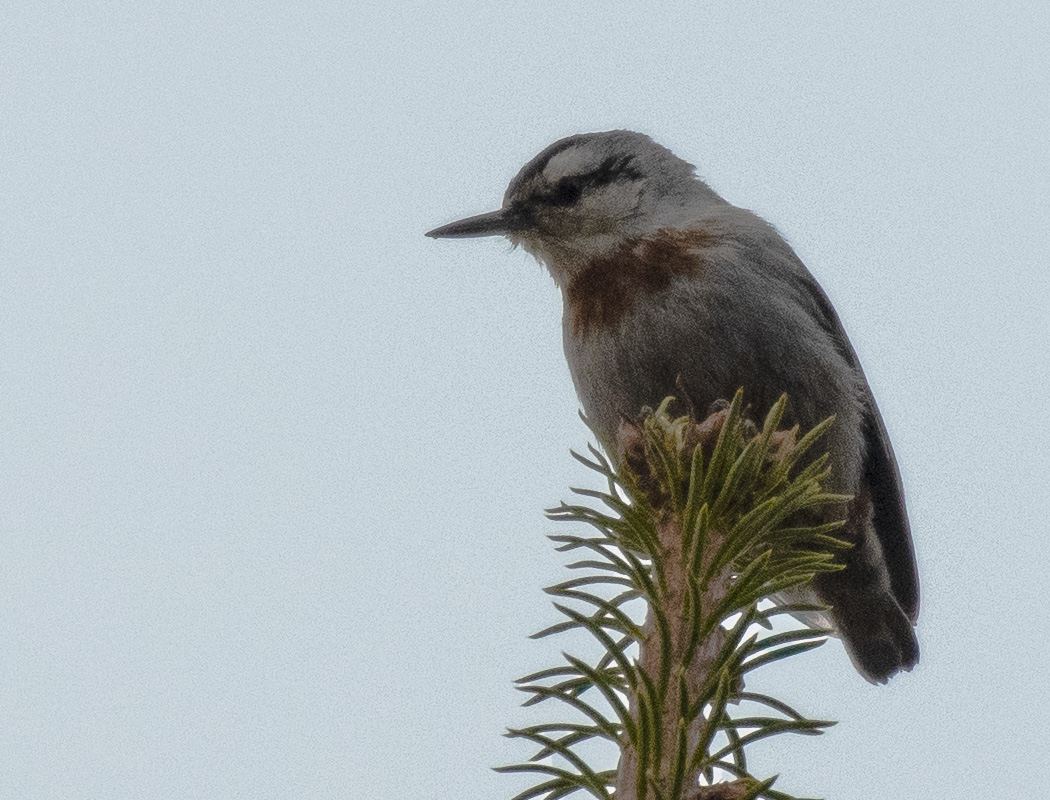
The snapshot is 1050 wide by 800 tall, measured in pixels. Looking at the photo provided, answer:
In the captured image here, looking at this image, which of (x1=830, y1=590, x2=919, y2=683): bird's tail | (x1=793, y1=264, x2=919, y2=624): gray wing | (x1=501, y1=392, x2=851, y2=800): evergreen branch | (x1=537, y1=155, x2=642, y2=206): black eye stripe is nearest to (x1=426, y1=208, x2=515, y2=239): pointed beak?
(x1=537, y1=155, x2=642, y2=206): black eye stripe

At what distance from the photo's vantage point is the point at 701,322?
408 cm

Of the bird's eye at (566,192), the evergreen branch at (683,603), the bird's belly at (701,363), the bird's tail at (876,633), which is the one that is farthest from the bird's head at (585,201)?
the evergreen branch at (683,603)

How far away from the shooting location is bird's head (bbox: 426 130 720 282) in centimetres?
468

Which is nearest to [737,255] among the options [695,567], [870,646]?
[870,646]

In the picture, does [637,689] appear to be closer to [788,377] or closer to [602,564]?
[602,564]

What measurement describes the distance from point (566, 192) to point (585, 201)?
92 mm

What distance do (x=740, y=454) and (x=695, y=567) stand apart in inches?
11.8

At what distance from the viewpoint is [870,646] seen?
4.62 metres

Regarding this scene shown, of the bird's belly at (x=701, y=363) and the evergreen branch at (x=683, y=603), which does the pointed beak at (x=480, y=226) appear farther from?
the evergreen branch at (x=683, y=603)

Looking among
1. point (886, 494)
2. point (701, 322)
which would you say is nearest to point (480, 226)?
point (701, 322)

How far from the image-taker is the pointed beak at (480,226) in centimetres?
487

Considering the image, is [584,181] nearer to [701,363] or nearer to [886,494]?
[701,363]

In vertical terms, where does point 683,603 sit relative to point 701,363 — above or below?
below

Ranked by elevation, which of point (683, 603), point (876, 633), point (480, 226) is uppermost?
point (480, 226)
